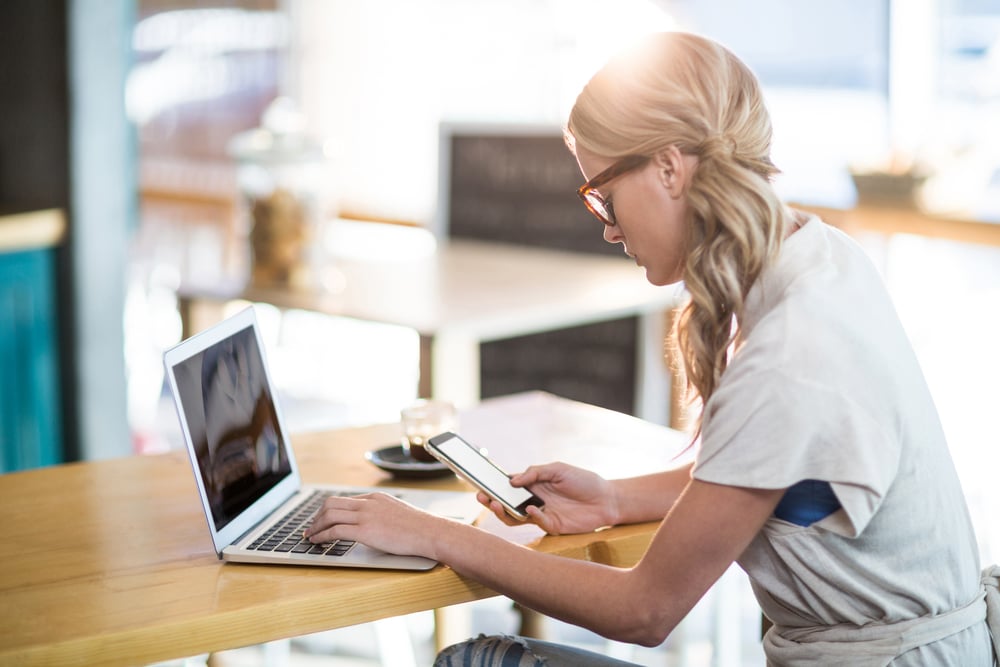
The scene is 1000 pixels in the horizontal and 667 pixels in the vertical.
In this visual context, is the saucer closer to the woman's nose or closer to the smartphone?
the smartphone

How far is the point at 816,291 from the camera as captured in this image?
3.82 ft

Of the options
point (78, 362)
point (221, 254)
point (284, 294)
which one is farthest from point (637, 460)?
point (221, 254)

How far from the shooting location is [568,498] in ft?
4.82

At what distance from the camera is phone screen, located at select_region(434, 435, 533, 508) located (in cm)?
145

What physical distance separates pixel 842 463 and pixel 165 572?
73 cm

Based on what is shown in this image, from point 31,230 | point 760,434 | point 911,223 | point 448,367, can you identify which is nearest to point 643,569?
point 760,434

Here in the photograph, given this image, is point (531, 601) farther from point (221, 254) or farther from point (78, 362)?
point (221, 254)

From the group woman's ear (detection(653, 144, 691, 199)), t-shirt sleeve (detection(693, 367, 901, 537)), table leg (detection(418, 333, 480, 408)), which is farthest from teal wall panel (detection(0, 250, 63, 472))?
t-shirt sleeve (detection(693, 367, 901, 537))

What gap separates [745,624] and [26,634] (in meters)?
2.13

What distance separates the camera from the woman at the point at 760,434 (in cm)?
112

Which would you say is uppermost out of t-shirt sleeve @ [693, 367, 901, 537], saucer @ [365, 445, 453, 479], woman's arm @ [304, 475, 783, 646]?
t-shirt sleeve @ [693, 367, 901, 537]

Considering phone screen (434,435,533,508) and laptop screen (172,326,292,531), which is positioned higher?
laptop screen (172,326,292,531)

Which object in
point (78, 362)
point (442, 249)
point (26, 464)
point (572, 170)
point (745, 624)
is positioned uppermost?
point (572, 170)

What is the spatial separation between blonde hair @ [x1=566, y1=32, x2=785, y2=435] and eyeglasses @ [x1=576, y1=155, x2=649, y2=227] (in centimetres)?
1
